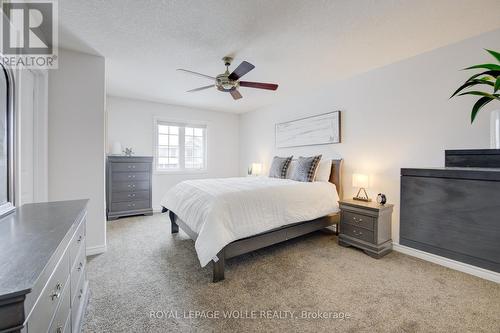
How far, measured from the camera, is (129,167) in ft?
13.4

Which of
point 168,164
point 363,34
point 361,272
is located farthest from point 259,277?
point 168,164

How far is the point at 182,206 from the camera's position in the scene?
266 centimetres

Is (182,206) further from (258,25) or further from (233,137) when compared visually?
(233,137)

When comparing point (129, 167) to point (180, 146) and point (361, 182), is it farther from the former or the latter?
point (361, 182)

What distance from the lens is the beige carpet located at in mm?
1492

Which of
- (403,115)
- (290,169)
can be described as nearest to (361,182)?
(403,115)

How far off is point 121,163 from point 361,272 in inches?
163

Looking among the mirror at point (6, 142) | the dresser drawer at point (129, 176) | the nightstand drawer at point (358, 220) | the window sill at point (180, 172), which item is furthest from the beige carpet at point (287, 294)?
the window sill at point (180, 172)

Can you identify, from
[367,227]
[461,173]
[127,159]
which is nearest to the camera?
[461,173]

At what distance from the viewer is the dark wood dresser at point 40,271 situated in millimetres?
581

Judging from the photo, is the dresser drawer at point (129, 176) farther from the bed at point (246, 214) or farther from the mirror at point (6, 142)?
the mirror at point (6, 142)

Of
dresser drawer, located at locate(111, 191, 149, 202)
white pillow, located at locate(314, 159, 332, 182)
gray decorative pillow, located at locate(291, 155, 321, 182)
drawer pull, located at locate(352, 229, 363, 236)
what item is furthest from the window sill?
drawer pull, located at locate(352, 229, 363, 236)

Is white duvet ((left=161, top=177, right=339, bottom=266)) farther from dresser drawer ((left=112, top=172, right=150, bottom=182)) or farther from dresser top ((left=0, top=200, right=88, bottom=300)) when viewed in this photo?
dresser drawer ((left=112, top=172, right=150, bottom=182))

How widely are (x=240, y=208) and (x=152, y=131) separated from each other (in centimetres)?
345
